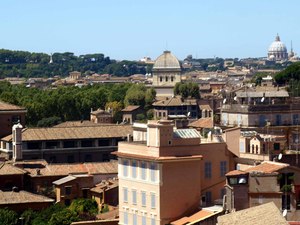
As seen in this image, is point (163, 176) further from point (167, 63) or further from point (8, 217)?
point (167, 63)

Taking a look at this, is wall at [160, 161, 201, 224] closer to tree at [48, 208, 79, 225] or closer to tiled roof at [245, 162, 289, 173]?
tiled roof at [245, 162, 289, 173]

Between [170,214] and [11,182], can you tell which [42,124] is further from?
[170,214]

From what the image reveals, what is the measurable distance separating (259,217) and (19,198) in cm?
1863

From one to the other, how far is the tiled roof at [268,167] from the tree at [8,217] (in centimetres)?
878

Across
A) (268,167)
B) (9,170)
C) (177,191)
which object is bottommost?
(9,170)

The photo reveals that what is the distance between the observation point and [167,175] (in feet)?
106

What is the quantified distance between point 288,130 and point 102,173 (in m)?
7.41

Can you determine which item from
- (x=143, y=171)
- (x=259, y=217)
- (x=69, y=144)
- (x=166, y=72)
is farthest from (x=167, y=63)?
(x=259, y=217)

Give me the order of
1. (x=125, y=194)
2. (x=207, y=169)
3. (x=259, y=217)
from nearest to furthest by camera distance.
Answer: (x=259, y=217)
(x=207, y=169)
(x=125, y=194)

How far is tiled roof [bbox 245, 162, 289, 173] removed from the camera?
102 feet

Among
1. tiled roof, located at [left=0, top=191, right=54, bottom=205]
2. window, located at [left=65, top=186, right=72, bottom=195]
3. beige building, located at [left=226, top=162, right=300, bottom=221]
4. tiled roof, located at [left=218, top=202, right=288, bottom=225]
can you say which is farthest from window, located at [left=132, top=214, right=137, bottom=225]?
window, located at [left=65, top=186, right=72, bottom=195]

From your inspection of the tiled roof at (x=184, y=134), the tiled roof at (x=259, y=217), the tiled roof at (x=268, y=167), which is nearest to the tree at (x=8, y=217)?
the tiled roof at (x=184, y=134)

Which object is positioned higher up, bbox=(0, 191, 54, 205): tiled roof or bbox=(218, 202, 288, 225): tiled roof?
bbox=(218, 202, 288, 225): tiled roof

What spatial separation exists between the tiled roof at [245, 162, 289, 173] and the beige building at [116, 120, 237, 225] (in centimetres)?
156
